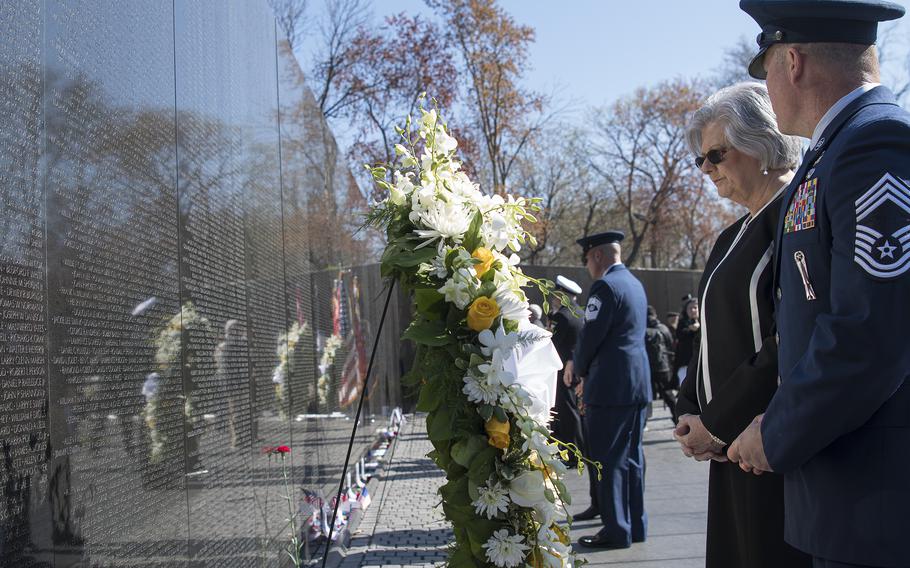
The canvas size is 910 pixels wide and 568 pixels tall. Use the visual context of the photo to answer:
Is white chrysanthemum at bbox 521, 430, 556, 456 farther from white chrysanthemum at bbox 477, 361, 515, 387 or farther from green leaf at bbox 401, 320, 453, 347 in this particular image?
green leaf at bbox 401, 320, 453, 347

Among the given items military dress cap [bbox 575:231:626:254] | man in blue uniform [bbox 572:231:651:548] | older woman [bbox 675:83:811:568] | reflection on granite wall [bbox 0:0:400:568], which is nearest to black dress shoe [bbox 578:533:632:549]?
man in blue uniform [bbox 572:231:651:548]

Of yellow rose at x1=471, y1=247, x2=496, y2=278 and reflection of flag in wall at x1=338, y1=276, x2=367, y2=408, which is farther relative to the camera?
reflection of flag in wall at x1=338, y1=276, x2=367, y2=408

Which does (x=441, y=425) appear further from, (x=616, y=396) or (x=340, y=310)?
(x=340, y=310)

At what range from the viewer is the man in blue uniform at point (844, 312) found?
1.98 m

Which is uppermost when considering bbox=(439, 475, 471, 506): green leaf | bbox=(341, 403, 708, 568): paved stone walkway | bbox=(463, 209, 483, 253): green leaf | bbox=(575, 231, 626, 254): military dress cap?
bbox=(575, 231, 626, 254): military dress cap

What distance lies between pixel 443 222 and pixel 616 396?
3.50 metres

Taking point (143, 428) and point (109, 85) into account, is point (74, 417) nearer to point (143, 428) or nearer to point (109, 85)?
point (143, 428)

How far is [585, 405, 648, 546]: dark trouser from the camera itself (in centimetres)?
620

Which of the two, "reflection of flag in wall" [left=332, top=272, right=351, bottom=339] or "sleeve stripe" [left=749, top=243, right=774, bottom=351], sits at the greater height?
"reflection of flag in wall" [left=332, top=272, right=351, bottom=339]

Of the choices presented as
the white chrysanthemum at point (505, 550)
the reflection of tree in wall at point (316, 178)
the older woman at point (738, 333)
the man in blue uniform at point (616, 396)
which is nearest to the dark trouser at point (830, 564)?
the older woman at point (738, 333)

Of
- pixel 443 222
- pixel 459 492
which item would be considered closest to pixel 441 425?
pixel 459 492

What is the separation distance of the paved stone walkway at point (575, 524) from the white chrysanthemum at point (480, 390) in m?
0.91

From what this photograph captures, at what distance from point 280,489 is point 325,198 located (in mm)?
3687

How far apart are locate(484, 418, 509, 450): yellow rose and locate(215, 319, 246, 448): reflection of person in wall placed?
1389 millimetres
